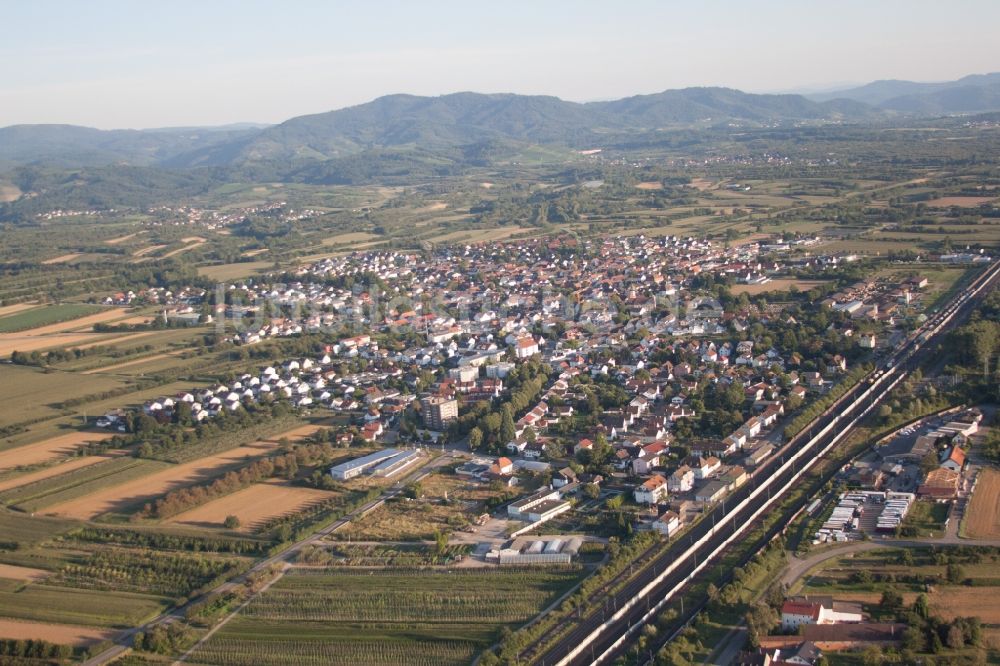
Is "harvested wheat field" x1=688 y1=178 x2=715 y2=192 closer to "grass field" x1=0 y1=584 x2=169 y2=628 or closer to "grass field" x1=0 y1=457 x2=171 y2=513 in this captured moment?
"grass field" x1=0 y1=457 x2=171 y2=513

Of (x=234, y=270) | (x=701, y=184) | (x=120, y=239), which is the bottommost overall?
(x=234, y=270)

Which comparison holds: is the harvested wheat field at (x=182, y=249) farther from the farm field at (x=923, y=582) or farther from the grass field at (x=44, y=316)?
the farm field at (x=923, y=582)

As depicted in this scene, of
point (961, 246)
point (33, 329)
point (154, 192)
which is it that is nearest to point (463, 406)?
point (33, 329)

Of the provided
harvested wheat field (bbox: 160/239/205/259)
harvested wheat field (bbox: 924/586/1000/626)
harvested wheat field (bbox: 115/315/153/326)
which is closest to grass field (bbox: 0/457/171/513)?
harvested wheat field (bbox: 924/586/1000/626)

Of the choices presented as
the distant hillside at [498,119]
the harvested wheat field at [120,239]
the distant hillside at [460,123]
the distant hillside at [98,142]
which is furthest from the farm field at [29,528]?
the distant hillside at [98,142]

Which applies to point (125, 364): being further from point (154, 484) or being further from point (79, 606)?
point (79, 606)

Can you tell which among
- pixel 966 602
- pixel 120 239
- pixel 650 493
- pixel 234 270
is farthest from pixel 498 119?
pixel 966 602
